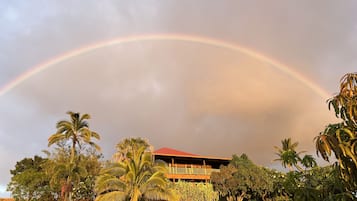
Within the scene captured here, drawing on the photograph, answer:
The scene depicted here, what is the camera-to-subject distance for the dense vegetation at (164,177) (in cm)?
648

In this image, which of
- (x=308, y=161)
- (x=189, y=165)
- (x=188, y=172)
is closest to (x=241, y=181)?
(x=188, y=172)

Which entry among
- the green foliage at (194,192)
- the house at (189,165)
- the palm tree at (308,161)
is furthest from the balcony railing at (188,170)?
the palm tree at (308,161)

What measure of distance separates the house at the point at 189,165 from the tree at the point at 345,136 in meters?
32.2

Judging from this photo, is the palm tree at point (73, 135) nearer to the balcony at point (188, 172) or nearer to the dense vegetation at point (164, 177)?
the dense vegetation at point (164, 177)

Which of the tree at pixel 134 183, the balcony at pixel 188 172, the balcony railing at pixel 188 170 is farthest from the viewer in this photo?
the balcony railing at pixel 188 170

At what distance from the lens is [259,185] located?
38.8 m

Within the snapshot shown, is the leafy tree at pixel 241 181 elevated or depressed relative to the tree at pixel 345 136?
elevated

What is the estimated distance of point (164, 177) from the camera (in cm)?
2491

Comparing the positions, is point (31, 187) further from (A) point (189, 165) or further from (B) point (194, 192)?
(A) point (189, 165)

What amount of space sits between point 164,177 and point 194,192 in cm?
1161

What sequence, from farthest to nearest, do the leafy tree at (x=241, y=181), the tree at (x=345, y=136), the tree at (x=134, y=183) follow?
1. the leafy tree at (x=241, y=181)
2. the tree at (x=134, y=183)
3. the tree at (x=345, y=136)

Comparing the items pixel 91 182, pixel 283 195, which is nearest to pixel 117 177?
pixel 91 182

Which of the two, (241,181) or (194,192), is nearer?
(194,192)

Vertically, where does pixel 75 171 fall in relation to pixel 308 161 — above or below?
above
